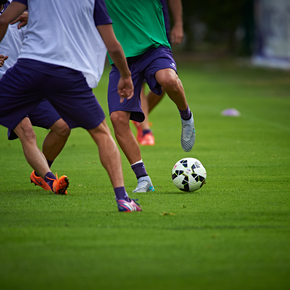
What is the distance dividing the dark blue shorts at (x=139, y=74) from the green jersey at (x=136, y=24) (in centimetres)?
9

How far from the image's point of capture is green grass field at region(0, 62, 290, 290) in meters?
2.96

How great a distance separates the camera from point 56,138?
19.7 feet

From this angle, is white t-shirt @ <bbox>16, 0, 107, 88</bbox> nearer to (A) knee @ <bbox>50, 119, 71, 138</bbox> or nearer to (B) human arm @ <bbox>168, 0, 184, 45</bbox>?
(A) knee @ <bbox>50, 119, 71, 138</bbox>

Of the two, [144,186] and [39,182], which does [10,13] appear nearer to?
[39,182]

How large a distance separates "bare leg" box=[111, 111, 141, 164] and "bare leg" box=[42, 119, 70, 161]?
631 mm

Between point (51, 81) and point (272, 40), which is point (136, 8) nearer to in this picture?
point (51, 81)

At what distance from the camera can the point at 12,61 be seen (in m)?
5.91

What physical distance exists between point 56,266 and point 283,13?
1217 inches

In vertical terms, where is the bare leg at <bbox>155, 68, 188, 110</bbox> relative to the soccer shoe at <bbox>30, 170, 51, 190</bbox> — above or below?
above

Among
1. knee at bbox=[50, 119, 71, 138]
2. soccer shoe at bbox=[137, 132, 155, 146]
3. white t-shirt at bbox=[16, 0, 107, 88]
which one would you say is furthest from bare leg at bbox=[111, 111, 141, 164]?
soccer shoe at bbox=[137, 132, 155, 146]

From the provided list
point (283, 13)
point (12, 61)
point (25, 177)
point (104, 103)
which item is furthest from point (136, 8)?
point (283, 13)

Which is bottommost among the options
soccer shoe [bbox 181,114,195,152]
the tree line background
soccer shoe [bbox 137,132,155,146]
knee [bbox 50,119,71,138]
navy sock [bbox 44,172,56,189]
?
the tree line background

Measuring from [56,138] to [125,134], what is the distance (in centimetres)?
86

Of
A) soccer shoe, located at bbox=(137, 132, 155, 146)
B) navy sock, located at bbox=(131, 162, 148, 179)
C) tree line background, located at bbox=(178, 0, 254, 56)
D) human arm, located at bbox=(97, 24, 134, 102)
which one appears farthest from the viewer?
tree line background, located at bbox=(178, 0, 254, 56)
